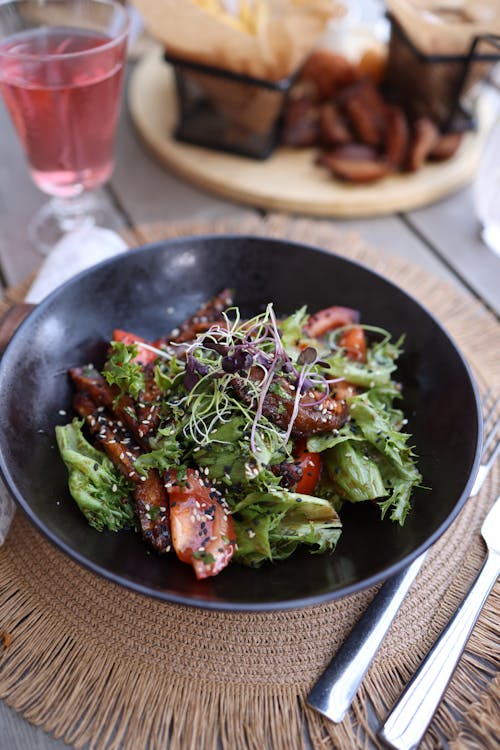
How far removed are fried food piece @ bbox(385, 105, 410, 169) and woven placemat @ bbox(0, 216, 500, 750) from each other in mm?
1929

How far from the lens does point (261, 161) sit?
10.2ft

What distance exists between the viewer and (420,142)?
9.74 ft

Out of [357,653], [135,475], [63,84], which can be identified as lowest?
[357,653]

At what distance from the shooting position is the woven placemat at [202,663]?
1421mm

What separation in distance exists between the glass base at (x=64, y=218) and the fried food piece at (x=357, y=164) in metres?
1.03

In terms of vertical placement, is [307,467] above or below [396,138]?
below

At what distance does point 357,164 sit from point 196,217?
30.2 inches

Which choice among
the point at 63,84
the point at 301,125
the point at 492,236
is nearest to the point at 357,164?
the point at 301,125

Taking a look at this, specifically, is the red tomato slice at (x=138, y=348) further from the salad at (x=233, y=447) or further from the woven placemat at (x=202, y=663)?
the woven placemat at (x=202, y=663)

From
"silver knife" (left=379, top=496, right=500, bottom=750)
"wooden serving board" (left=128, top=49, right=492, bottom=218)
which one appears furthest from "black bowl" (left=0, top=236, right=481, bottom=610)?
"wooden serving board" (left=128, top=49, right=492, bottom=218)

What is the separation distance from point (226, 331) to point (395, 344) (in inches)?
22.7

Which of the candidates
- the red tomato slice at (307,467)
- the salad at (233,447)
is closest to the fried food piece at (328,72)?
the salad at (233,447)

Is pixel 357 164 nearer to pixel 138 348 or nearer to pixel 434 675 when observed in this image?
pixel 138 348

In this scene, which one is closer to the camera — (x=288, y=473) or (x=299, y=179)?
(x=288, y=473)
